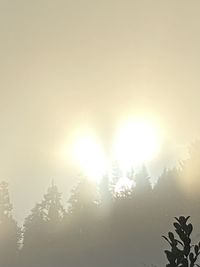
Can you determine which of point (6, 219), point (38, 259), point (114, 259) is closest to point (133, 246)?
point (114, 259)

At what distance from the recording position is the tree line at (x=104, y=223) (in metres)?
52.1

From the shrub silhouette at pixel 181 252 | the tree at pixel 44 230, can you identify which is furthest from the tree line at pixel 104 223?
the shrub silhouette at pixel 181 252

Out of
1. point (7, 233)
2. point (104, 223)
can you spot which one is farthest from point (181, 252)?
point (7, 233)

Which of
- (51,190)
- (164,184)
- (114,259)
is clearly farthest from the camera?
(51,190)

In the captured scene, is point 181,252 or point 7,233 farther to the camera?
point 7,233

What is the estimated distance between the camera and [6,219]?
2638 inches

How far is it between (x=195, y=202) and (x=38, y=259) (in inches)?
787

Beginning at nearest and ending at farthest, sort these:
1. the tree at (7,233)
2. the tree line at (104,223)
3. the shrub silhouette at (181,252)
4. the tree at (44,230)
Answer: the shrub silhouette at (181,252)
the tree line at (104,223)
the tree at (44,230)
the tree at (7,233)

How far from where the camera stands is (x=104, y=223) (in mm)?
56188

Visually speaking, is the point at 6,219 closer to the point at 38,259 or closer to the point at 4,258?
the point at 4,258

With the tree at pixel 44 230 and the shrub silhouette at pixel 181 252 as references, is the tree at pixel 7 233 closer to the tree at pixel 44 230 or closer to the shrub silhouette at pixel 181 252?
the tree at pixel 44 230

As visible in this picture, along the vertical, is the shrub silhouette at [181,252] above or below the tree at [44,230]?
below

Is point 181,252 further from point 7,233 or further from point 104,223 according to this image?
point 7,233

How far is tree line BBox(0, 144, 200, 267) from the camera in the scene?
171 feet
